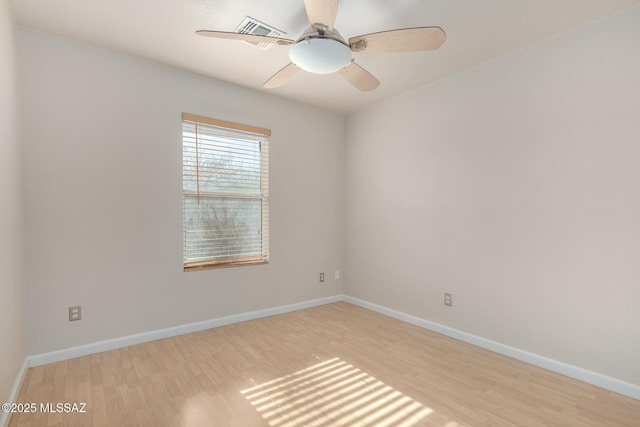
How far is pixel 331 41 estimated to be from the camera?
1749 millimetres

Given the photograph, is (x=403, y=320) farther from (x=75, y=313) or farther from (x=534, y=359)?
(x=75, y=313)

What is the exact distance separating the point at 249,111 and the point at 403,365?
2.91 meters

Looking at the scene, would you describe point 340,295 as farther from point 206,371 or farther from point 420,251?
point 206,371

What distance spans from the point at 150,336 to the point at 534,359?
3.28 m

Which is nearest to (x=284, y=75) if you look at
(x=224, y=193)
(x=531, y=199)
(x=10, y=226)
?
(x=224, y=193)

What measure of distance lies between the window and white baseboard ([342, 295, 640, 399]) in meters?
1.86

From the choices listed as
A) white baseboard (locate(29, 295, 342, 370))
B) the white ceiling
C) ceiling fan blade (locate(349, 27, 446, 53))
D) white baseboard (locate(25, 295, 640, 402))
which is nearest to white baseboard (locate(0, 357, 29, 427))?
white baseboard (locate(25, 295, 640, 402))

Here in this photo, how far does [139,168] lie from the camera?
278 cm

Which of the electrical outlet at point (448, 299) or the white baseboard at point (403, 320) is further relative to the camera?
the electrical outlet at point (448, 299)

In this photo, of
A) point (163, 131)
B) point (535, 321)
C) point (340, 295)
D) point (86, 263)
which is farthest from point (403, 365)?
point (163, 131)

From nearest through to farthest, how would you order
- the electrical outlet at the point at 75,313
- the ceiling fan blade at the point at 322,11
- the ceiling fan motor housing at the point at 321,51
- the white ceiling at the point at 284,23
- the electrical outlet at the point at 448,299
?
1. the ceiling fan blade at the point at 322,11
2. the ceiling fan motor housing at the point at 321,51
3. the white ceiling at the point at 284,23
4. the electrical outlet at the point at 75,313
5. the electrical outlet at the point at 448,299

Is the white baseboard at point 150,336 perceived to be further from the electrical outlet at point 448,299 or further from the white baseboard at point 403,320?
the electrical outlet at point 448,299

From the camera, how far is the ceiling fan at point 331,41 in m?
1.64

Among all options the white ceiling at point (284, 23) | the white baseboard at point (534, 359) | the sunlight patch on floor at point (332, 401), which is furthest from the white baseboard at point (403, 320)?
the white ceiling at point (284, 23)
